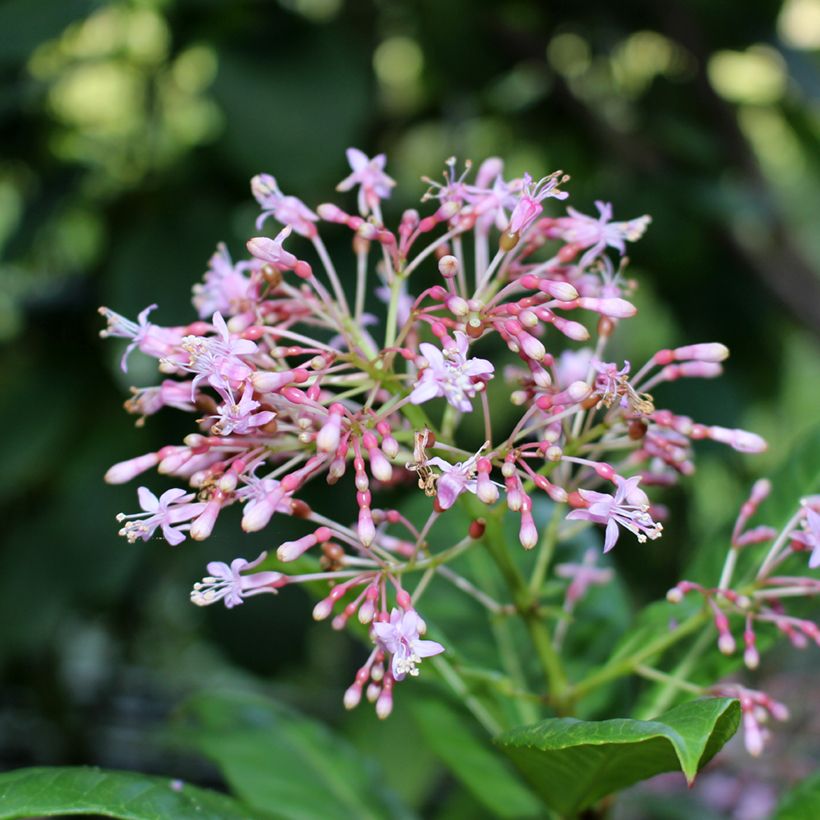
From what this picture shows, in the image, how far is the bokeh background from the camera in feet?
7.09

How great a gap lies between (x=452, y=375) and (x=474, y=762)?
69 cm

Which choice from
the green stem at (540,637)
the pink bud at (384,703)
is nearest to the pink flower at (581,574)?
the green stem at (540,637)

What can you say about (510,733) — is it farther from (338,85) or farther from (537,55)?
(537,55)

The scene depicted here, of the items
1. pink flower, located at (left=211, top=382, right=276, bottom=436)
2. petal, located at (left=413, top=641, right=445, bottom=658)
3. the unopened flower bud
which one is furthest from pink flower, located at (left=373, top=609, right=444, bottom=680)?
the unopened flower bud

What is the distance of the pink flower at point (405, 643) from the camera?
2.78 ft

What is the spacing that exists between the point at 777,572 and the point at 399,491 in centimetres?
106

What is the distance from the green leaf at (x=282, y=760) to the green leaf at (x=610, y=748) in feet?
1.37

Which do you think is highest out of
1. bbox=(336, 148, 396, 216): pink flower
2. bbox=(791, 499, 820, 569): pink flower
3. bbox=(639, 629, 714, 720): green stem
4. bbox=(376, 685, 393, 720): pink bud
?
bbox=(336, 148, 396, 216): pink flower

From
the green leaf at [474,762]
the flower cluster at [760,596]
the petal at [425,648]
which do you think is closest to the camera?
the petal at [425,648]

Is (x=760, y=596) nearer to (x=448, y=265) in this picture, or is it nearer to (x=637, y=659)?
(x=637, y=659)

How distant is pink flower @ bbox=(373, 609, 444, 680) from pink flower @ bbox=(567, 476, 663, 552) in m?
0.17

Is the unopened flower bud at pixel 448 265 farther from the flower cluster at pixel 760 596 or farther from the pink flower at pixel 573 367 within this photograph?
the flower cluster at pixel 760 596

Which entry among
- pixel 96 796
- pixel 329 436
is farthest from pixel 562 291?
pixel 96 796

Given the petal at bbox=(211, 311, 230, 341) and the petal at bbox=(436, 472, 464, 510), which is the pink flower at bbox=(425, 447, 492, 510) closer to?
the petal at bbox=(436, 472, 464, 510)
